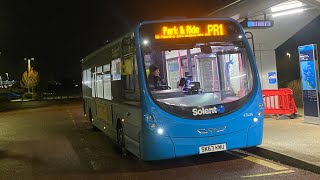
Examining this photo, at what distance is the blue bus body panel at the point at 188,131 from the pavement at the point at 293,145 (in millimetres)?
655

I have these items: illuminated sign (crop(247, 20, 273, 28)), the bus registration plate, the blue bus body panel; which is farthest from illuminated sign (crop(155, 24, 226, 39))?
illuminated sign (crop(247, 20, 273, 28))

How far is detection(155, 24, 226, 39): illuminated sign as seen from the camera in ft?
27.6

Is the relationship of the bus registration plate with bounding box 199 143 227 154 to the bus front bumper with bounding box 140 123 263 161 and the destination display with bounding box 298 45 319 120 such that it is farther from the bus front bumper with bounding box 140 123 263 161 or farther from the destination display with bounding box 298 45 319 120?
the destination display with bounding box 298 45 319 120

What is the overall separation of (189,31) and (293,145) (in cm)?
339

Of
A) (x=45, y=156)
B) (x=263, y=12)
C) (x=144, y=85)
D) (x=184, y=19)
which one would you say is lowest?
(x=45, y=156)

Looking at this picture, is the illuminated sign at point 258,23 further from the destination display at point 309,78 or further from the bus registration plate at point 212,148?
the bus registration plate at point 212,148

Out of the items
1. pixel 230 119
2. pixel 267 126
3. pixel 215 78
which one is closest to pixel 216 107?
pixel 230 119

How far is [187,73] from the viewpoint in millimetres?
8844

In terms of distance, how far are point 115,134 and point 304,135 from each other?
15.6ft

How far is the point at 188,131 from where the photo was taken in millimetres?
7965

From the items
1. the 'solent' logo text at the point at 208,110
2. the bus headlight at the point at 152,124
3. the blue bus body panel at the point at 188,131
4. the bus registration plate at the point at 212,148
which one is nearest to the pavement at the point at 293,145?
the blue bus body panel at the point at 188,131

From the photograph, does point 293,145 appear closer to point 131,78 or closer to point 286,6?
point 131,78

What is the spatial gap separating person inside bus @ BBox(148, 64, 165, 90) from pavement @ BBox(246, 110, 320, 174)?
273cm

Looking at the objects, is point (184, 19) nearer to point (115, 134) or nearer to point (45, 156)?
point (115, 134)
